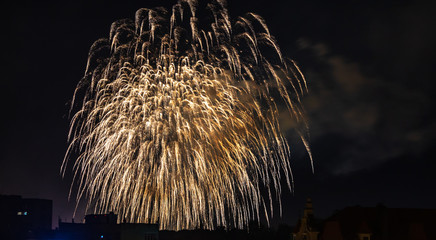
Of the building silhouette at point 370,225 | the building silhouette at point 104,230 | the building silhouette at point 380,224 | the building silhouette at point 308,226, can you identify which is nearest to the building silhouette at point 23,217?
the building silhouette at point 104,230

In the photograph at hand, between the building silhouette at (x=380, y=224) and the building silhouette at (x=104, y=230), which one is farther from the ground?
the building silhouette at (x=104, y=230)

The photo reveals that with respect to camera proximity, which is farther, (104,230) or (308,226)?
(104,230)

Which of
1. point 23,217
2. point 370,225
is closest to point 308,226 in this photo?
point 370,225

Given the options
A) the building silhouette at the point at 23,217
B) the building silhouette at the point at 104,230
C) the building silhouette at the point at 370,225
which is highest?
the building silhouette at the point at 23,217

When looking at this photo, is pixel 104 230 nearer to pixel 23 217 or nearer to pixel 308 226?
pixel 308 226

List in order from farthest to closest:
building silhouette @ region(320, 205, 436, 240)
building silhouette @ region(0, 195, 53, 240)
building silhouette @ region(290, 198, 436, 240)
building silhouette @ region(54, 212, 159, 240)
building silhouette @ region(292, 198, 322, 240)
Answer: building silhouette @ region(0, 195, 53, 240) < building silhouette @ region(54, 212, 159, 240) < building silhouette @ region(292, 198, 322, 240) < building silhouette @ region(290, 198, 436, 240) < building silhouette @ region(320, 205, 436, 240)

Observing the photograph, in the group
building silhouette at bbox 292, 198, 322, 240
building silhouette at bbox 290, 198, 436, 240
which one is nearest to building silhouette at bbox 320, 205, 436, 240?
building silhouette at bbox 290, 198, 436, 240

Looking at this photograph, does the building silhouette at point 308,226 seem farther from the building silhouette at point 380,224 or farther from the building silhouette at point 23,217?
the building silhouette at point 23,217

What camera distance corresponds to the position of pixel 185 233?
111m

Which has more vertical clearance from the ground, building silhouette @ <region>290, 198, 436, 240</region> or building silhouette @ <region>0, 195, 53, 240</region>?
building silhouette @ <region>0, 195, 53, 240</region>

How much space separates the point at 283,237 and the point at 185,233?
2220 centimetres

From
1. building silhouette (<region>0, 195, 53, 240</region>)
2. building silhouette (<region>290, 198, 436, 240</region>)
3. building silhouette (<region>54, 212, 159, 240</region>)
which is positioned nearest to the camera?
building silhouette (<region>290, 198, 436, 240</region>)

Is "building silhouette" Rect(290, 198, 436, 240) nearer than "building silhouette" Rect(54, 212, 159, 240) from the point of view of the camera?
Yes

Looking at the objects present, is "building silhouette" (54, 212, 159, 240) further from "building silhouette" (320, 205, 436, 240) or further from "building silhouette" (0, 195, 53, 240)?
"building silhouette" (320, 205, 436, 240)
